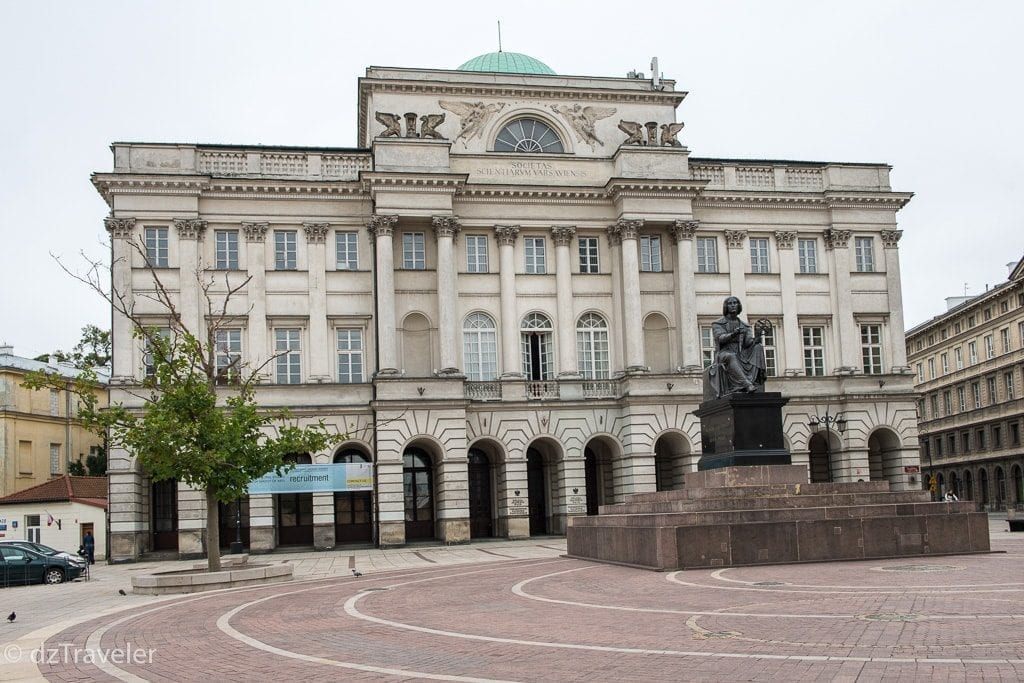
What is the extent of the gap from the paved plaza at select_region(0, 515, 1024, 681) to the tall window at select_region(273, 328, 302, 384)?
22521 mm

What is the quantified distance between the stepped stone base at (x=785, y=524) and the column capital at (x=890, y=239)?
2957cm

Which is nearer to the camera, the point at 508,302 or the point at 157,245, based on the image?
the point at 157,245

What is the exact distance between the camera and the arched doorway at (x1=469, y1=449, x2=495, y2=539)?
162ft

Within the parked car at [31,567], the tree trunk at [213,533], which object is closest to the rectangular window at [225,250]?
the parked car at [31,567]

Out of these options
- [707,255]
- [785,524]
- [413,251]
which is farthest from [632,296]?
[785,524]

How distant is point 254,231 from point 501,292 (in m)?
11.1

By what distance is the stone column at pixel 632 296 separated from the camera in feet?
155

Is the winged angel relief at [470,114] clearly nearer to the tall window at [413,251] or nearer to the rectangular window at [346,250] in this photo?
the tall window at [413,251]

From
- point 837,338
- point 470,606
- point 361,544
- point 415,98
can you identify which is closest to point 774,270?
point 837,338

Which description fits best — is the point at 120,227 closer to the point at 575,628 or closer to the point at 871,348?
the point at 871,348

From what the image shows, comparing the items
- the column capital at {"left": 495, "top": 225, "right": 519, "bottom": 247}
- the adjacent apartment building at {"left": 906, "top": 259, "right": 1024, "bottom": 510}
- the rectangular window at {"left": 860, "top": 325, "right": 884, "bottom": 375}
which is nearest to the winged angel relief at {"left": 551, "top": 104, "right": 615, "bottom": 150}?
the column capital at {"left": 495, "top": 225, "right": 519, "bottom": 247}

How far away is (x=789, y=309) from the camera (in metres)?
50.7

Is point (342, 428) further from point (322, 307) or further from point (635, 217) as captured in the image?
point (635, 217)

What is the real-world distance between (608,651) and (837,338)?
4151cm
